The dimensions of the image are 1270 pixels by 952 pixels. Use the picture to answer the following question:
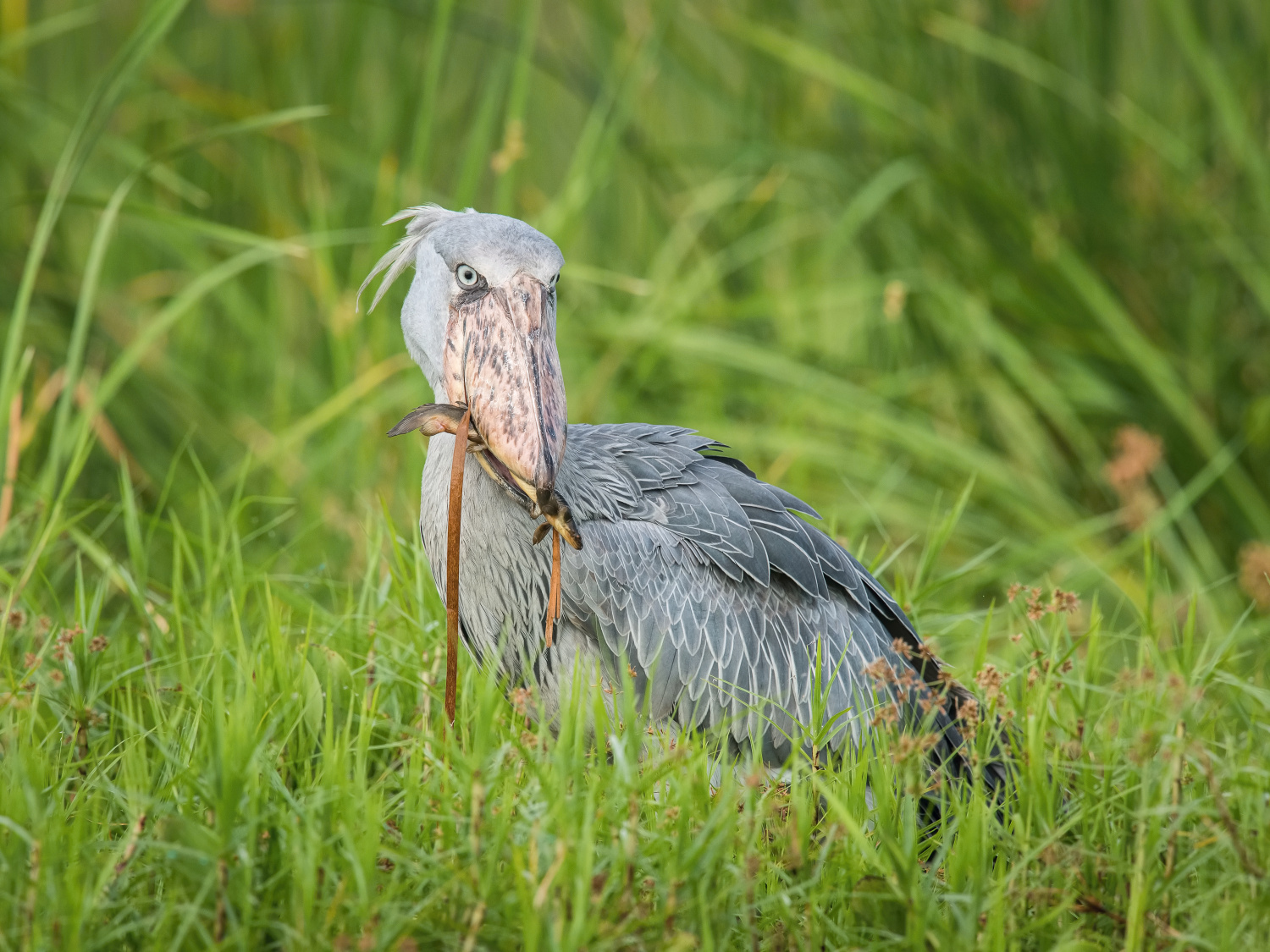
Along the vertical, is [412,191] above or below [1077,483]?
above

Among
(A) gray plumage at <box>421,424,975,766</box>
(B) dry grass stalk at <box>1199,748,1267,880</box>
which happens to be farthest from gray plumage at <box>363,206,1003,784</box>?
(B) dry grass stalk at <box>1199,748,1267,880</box>

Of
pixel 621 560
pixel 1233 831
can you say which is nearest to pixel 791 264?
pixel 621 560

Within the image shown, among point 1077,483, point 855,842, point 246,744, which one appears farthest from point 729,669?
point 1077,483

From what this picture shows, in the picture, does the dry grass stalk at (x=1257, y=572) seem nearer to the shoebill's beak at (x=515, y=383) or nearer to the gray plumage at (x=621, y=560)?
the gray plumage at (x=621, y=560)

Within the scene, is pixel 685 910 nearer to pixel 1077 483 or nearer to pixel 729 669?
pixel 729 669

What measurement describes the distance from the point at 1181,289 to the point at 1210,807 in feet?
11.0

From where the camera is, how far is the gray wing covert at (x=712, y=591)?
2775 millimetres

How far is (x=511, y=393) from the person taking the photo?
8.40 ft

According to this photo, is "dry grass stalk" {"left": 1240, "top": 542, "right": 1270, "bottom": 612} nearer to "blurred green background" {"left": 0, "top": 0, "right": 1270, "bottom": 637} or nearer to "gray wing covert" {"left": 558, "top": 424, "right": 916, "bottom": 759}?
"blurred green background" {"left": 0, "top": 0, "right": 1270, "bottom": 637}

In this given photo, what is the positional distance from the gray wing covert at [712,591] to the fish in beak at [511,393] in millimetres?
194

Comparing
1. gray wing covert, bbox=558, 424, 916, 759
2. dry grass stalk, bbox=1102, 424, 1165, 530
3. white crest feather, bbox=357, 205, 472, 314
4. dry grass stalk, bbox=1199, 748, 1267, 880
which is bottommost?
dry grass stalk, bbox=1199, 748, 1267, 880

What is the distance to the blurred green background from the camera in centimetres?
442

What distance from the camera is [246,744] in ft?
6.92

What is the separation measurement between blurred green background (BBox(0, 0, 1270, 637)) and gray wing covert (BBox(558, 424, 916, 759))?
108 centimetres
